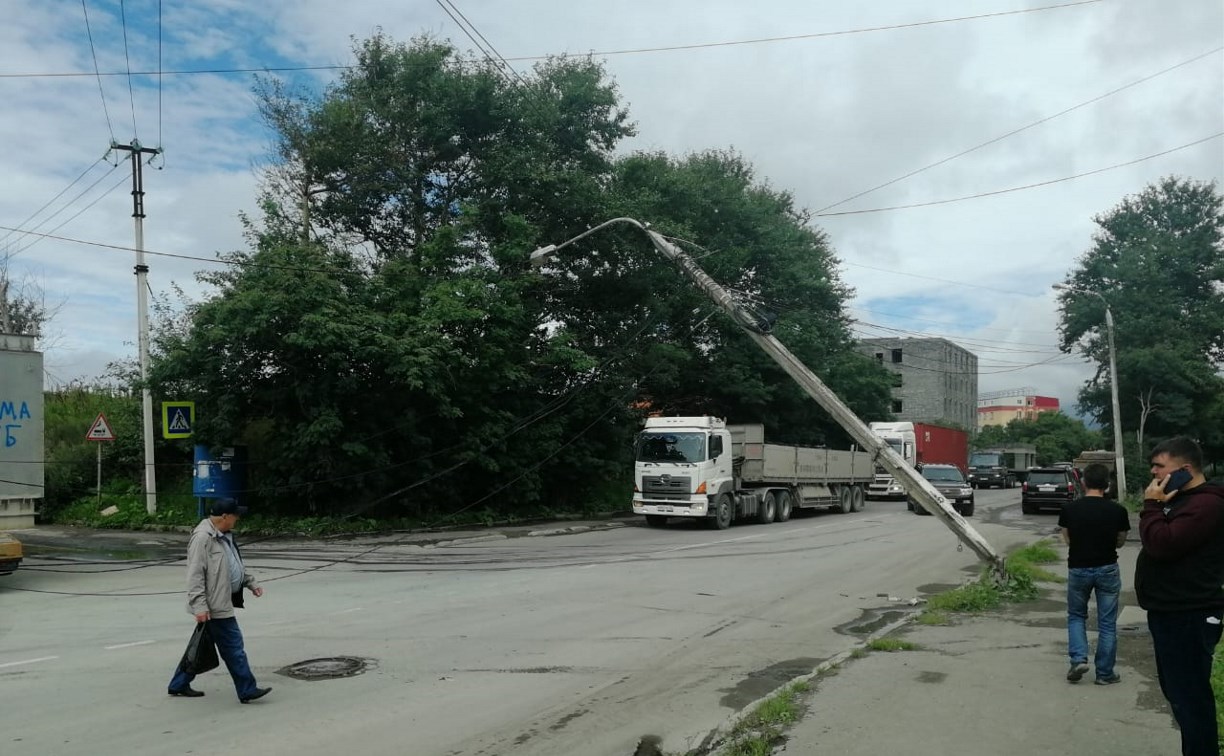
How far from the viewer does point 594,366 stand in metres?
25.7

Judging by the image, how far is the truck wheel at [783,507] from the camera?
28.5 metres

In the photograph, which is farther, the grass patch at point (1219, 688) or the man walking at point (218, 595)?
the man walking at point (218, 595)

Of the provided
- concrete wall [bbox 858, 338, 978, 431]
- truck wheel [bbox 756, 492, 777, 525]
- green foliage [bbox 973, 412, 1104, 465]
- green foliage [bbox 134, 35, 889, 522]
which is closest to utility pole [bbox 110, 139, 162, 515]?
green foliage [bbox 134, 35, 889, 522]

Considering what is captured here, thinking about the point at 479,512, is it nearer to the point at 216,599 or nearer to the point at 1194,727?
the point at 216,599

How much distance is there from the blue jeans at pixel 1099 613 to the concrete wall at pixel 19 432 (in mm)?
15769

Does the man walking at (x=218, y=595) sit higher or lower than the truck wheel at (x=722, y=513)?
higher

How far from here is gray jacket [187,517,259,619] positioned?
21.9 feet

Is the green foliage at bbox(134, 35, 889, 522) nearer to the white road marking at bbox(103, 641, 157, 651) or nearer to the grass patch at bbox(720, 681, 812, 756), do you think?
the white road marking at bbox(103, 641, 157, 651)

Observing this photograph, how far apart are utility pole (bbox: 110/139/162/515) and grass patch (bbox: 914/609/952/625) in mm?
18654

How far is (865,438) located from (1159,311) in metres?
43.7

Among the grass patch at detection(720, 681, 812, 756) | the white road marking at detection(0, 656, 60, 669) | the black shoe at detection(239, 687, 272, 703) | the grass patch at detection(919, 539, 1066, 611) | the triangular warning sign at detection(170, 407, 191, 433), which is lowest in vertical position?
the grass patch at detection(919, 539, 1066, 611)

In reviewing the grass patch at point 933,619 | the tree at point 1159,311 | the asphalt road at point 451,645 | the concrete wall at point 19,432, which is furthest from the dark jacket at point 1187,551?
the tree at point 1159,311

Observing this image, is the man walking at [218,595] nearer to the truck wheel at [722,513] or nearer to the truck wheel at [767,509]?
the truck wheel at [722,513]

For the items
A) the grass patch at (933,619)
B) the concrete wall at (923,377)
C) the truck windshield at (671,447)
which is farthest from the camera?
the concrete wall at (923,377)
